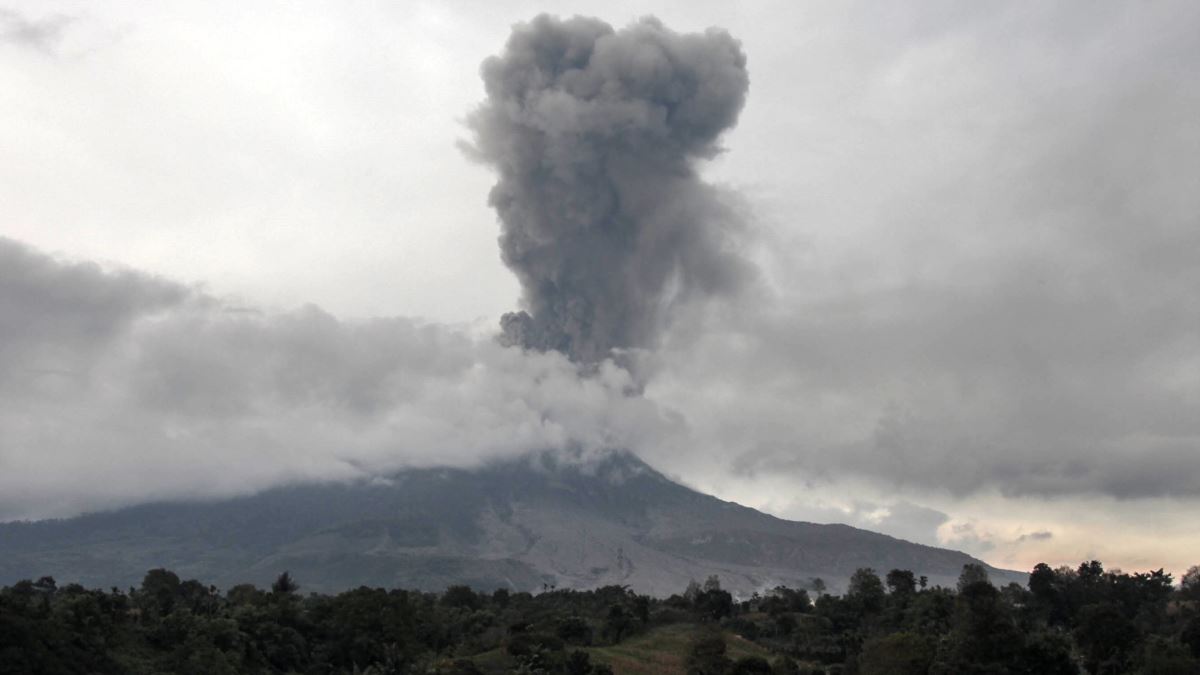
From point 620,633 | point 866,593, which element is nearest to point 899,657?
point 620,633

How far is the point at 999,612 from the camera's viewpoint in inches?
2238

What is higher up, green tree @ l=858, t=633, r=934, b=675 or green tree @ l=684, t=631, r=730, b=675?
green tree @ l=858, t=633, r=934, b=675

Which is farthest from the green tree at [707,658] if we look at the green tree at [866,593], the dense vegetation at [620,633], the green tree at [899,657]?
the green tree at [866,593]

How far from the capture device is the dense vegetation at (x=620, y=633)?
174 feet

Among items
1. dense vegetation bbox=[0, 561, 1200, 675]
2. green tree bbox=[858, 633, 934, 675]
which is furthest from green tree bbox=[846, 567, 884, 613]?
green tree bbox=[858, 633, 934, 675]

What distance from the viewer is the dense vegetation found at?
2084 inches

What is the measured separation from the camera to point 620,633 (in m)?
85.1

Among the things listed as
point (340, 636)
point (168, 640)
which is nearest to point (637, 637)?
point (340, 636)

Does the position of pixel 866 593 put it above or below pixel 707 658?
above

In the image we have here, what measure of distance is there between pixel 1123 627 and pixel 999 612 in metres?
11.2

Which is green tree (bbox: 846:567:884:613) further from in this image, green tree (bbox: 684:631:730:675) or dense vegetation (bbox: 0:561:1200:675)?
green tree (bbox: 684:631:730:675)

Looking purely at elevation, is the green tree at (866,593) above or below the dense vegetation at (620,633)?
above

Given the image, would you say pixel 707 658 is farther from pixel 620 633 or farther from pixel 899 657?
pixel 620 633

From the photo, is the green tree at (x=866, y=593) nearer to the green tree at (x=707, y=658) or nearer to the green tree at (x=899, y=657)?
the green tree at (x=707, y=658)
